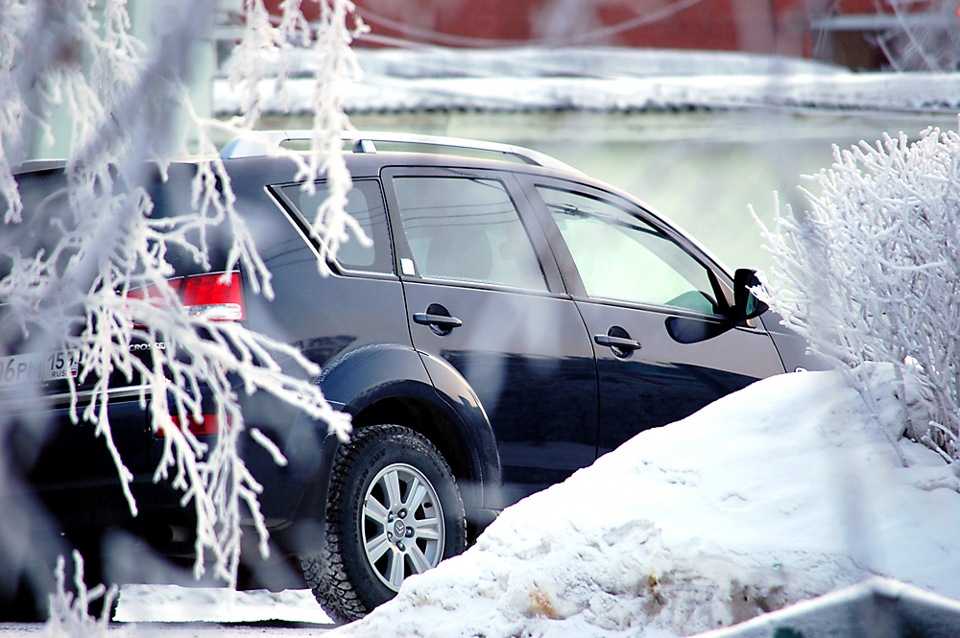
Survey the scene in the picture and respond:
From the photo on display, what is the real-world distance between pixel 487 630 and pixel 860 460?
112cm

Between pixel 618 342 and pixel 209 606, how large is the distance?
208 centimetres

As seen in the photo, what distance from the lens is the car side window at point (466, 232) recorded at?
18.8 feet

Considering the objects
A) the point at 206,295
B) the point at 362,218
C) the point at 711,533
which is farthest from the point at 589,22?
the point at 711,533

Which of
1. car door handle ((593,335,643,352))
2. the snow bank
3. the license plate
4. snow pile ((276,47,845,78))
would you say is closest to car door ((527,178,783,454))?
car door handle ((593,335,643,352))

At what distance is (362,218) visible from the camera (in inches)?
219

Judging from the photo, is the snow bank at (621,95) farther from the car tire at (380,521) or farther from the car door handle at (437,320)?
the car tire at (380,521)

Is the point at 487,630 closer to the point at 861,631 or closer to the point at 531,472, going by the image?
the point at 531,472

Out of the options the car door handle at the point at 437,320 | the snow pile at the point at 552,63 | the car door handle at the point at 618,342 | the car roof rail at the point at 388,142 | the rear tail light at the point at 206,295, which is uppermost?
the snow pile at the point at 552,63

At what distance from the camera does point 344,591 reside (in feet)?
16.9

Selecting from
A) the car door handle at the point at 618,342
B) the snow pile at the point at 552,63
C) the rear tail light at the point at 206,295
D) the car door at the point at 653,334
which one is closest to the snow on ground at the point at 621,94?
the snow pile at the point at 552,63

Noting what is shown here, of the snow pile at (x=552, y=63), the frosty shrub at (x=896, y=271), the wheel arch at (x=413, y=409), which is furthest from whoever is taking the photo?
the snow pile at (x=552, y=63)

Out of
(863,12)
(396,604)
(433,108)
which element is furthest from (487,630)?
(863,12)

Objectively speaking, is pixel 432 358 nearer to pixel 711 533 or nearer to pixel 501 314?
pixel 501 314

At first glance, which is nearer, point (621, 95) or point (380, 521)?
point (380, 521)
